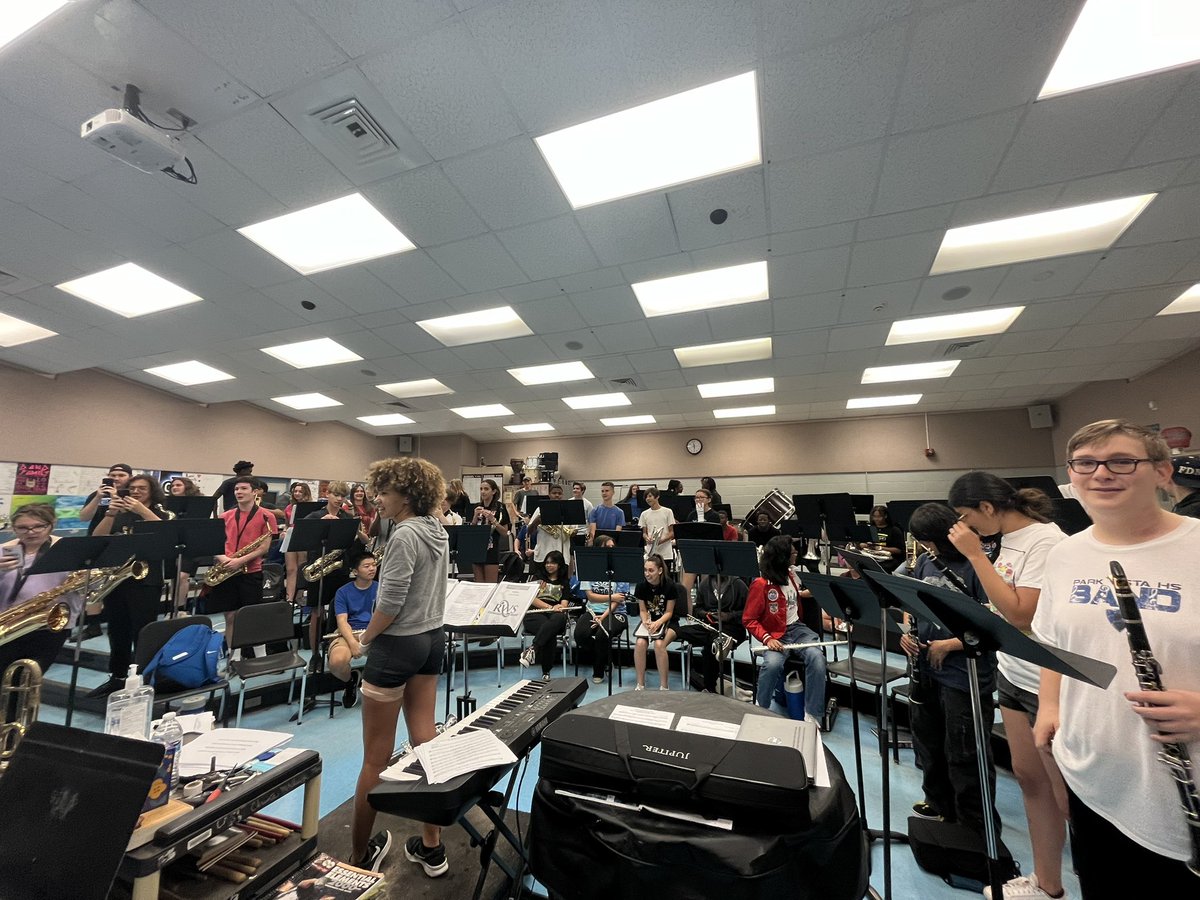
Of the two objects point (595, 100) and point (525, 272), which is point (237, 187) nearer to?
point (525, 272)

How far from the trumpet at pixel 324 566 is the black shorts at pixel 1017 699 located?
472 centimetres

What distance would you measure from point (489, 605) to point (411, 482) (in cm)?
107

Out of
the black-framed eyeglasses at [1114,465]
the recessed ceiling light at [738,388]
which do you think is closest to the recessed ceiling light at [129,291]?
the black-framed eyeglasses at [1114,465]

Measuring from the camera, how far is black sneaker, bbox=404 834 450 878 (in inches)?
72.0

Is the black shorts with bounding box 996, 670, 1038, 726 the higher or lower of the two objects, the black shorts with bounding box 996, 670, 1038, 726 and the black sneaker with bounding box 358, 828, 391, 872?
the higher

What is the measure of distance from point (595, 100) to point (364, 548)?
4.08 metres

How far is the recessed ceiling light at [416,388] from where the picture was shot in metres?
7.49

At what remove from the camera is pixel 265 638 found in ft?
11.5

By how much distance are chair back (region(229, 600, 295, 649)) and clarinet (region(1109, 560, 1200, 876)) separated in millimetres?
4514

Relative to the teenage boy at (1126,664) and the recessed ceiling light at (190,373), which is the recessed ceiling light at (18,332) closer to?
the recessed ceiling light at (190,373)

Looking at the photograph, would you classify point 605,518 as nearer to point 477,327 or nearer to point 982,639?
point 477,327

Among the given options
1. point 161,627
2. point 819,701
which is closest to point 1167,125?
point 819,701

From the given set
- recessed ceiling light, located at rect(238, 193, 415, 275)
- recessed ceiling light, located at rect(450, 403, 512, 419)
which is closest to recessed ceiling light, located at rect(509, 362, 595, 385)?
recessed ceiling light, located at rect(450, 403, 512, 419)

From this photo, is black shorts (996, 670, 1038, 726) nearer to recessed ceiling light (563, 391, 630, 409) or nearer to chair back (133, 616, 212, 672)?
chair back (133, 616, 212, 672)
